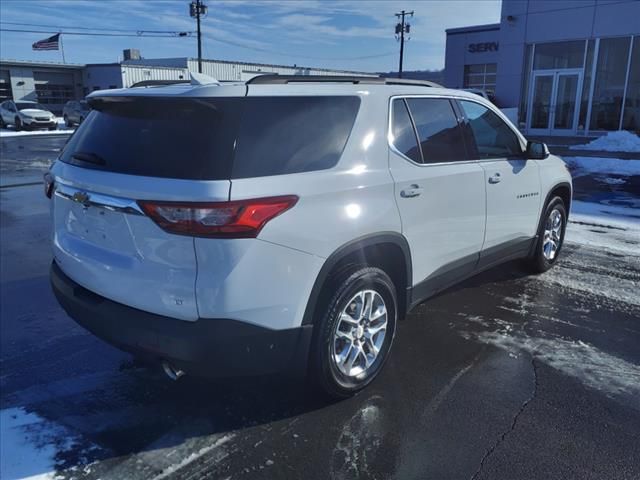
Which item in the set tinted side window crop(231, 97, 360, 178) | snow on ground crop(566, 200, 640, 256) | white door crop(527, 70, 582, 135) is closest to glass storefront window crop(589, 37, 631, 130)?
white door crop(527, 70, 582, 135)

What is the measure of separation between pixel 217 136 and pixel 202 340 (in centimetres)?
99

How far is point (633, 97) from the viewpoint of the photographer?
20109mm

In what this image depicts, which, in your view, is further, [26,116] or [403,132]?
[26,116]

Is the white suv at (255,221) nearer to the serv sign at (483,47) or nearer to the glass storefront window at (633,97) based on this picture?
the glass storefront window at (633,97)

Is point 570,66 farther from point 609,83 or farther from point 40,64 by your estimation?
point 40,64

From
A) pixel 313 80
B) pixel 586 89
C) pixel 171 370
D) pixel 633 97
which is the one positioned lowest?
pixel 171 370

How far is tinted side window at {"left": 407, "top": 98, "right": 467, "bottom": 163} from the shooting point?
146 inches

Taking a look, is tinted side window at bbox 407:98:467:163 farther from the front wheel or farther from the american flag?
the american flag

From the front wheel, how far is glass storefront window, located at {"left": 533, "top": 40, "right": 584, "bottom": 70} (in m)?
21.5

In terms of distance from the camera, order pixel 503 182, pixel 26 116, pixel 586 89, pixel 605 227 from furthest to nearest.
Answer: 1. pixel 26 116
2. pixel 586 89
3. pixel 605 227
4. pixel 503 182

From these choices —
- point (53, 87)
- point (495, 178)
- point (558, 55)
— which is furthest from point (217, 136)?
point (53, 87)

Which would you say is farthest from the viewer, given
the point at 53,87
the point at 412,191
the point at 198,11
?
the point at 53,87

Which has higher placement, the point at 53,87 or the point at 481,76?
the point at 481,76

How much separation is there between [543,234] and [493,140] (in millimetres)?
1340
